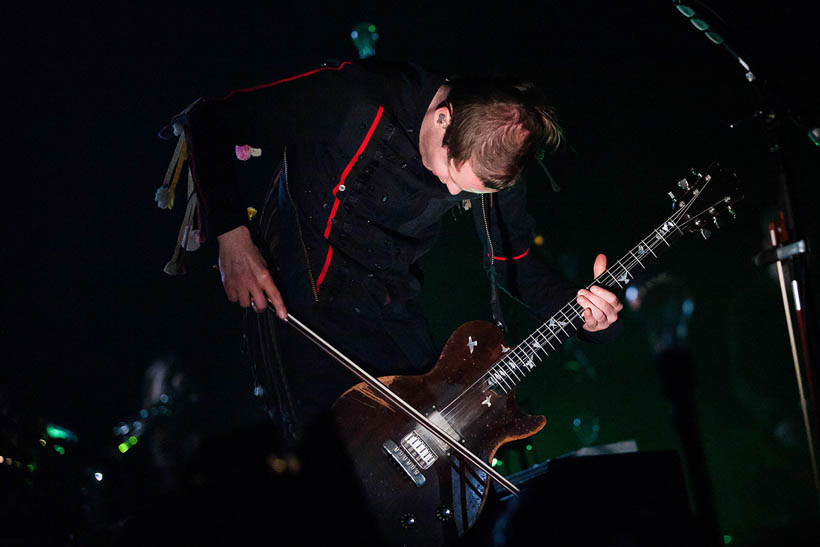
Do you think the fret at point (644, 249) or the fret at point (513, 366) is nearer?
the fret at point (513, 366)

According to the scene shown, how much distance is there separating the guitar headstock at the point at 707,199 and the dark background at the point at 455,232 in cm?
31

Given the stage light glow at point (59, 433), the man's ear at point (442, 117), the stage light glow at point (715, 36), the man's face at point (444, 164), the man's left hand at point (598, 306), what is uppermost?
the stage light glow at point (59, 433)

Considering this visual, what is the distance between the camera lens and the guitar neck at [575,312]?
6.50ft

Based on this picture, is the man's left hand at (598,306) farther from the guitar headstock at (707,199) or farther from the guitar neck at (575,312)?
the guitar headstock at (707,199)

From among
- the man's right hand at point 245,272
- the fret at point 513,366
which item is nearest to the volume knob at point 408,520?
the fret at point 513,366

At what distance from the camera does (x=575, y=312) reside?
2072 mm

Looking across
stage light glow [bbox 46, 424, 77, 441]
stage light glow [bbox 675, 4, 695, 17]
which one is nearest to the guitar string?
stage light glow [bbox 675, 4, 695, 17]

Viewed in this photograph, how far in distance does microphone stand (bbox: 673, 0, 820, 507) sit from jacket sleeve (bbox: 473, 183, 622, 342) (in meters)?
0.98

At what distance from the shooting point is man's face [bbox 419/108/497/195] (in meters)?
1.83

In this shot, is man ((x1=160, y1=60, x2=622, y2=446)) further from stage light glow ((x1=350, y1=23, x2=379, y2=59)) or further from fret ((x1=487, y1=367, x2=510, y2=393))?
stage light glow ((x1=350, y1=23, x2=379, y2=59))

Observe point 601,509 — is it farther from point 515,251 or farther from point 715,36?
point 715,36

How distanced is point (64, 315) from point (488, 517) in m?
2.09

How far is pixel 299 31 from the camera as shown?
2592 mm

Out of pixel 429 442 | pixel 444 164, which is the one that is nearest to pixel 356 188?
pixel 444 164
